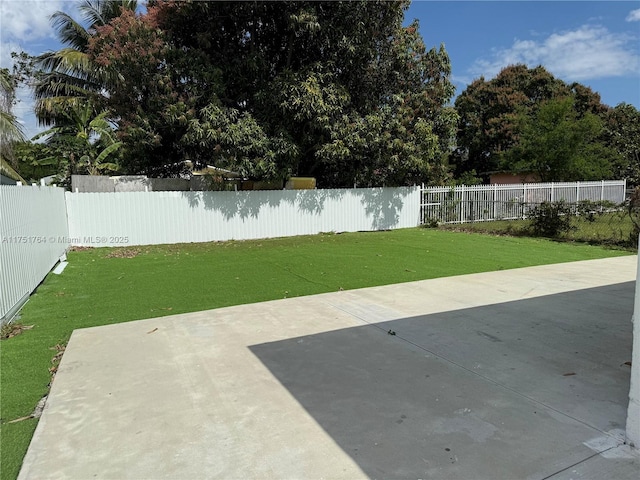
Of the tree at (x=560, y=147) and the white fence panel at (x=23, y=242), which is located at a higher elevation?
the tree at (x=560, y=147)

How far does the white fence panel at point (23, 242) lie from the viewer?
17.4ft

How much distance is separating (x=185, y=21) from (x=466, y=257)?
12.3 metres

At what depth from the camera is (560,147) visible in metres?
21.9

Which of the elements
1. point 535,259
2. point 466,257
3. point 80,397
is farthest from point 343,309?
point 535,259

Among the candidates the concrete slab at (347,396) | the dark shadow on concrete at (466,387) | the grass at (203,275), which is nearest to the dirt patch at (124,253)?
the grass at (203,275)

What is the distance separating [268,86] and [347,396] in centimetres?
1305

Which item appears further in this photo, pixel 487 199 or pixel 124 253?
pixel 487 199

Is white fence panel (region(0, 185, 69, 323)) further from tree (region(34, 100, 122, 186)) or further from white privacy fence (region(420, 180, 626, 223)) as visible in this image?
white privacy fence (region(420, 180, 626, 223))

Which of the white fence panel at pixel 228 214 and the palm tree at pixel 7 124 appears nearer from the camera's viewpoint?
the white fence panel at pixel 228 214

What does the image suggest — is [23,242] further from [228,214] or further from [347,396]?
[228,214]

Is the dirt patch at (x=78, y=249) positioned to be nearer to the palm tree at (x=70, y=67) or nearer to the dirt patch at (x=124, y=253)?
the dirt patch at (x=124, y=253)

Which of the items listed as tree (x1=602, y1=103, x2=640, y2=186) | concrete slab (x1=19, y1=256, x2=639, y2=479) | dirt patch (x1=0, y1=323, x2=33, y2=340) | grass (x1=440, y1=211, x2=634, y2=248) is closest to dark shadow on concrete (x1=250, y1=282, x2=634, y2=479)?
concrete slab (x1=19, y1=256, x2=639, y2=479)

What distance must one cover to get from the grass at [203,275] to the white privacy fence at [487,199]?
392cm

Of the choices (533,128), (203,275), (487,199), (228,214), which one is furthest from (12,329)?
(533,128)
